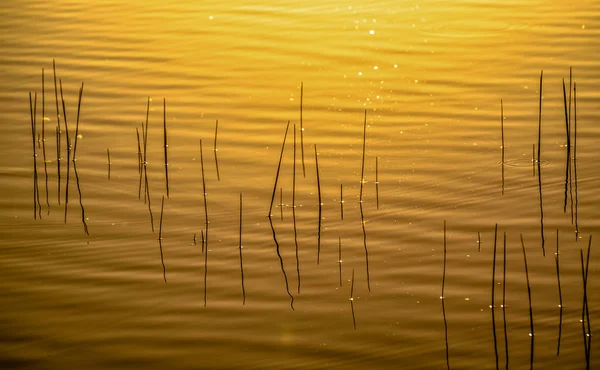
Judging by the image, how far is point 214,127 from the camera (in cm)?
448

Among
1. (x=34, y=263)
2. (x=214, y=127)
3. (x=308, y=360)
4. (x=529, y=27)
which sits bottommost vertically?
(x=308, y=360)

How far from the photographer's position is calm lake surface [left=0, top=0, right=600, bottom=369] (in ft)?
9.36

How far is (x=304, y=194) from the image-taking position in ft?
12.3

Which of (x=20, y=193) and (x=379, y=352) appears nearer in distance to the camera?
(x=379, y=352)

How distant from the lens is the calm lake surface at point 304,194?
2.85 meters

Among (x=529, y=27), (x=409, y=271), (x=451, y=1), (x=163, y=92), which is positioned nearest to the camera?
(x=409, y=271)

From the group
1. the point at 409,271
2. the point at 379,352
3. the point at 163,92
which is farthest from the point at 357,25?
the point at 379,352

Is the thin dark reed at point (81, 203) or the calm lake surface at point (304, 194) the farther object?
the thin dark reed at point (81, 203)

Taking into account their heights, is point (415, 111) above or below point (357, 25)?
below

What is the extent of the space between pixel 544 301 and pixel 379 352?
499mm

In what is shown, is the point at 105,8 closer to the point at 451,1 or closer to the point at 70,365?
the point at 451,1

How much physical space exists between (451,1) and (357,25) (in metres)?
0.75

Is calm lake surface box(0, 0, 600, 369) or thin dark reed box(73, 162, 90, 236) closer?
calm lake surface box(0, 0, 600, 369)

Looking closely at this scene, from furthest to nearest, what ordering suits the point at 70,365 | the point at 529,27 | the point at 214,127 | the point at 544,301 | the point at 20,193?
the point at 529,27 < the point at 214,127 < the point at 20,193 < the point at 544,301 < the point at 70,365
